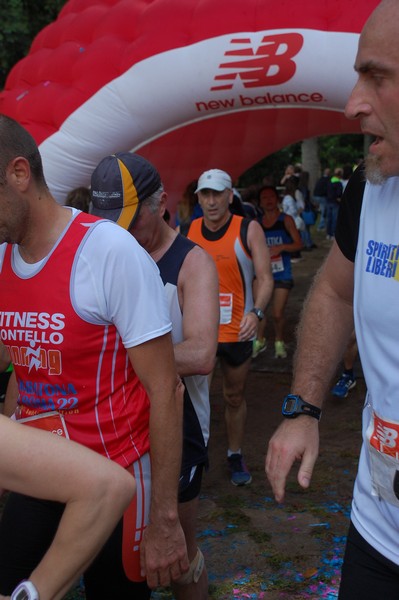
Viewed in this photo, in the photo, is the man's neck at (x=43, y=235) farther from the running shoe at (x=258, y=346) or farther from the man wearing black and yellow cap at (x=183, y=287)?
the running shoe at (x=258, y=346)

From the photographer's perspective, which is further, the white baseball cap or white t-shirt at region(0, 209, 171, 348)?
the white baseball cap

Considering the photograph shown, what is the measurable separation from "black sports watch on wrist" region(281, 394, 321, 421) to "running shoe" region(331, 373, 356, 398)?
160 inches

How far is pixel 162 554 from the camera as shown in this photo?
6.68 ft

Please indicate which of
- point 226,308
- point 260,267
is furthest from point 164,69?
point 226,308

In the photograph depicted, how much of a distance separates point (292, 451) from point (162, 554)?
18.1 inches

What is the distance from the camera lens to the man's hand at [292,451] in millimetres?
1943

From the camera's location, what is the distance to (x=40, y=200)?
1980 millimetres

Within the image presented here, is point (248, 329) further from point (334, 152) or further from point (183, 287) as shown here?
point (334, 152)

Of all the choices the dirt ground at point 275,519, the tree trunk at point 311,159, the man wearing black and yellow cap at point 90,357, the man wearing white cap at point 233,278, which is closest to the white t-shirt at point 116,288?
the man wearing black and yellow cap at point 90,357

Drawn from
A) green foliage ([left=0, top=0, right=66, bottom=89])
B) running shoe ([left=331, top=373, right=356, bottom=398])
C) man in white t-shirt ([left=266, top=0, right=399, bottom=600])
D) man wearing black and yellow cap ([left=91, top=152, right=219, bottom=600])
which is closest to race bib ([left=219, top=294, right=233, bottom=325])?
running shoe ([left=331, top=373, right=356, bottom=398])

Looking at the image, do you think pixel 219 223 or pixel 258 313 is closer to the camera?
pixel 258 313

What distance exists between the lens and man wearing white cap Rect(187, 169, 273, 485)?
470 cm

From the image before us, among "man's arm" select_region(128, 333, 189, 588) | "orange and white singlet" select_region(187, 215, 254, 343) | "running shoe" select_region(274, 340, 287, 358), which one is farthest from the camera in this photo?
"running shoe" select_region(274, 340, 287, 358)

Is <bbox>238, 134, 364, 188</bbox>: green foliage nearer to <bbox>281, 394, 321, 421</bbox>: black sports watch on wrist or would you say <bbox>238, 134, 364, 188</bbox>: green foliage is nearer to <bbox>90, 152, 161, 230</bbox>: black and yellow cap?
<bbox>90, 152, 161, 230</bbox>: black and yellow cap
